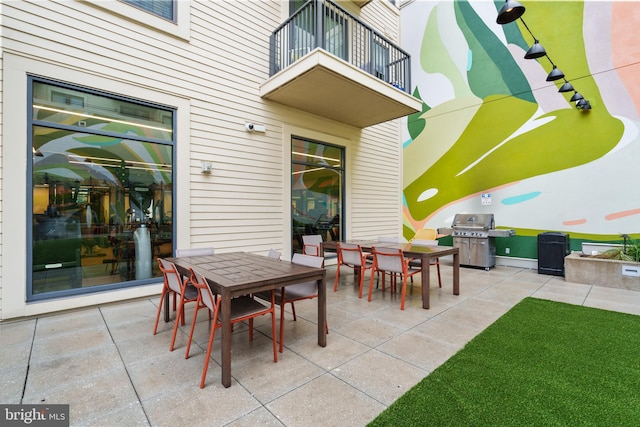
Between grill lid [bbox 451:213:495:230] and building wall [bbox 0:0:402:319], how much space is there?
2.77 metres

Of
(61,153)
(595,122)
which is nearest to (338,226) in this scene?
(61,153)

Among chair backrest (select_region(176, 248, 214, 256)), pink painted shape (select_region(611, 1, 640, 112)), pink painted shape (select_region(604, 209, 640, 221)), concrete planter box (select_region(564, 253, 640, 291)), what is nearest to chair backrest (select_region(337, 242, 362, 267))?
chair backrest (select_region(176, 248, 214, 256))

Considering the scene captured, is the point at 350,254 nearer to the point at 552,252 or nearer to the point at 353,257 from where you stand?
the point at 353,257

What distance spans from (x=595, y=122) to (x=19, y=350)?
9214mm

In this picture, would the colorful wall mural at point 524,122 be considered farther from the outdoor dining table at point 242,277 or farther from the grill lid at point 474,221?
the outdoor dining table at point 242,277

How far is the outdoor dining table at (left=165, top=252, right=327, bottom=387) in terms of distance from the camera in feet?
6.86

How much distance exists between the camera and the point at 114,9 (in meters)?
3.79

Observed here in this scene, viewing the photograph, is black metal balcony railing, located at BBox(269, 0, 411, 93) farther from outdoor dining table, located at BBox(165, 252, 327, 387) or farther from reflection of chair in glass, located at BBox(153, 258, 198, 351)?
reflection of chair in glass, located at BBox(153, 258, 198, 351)

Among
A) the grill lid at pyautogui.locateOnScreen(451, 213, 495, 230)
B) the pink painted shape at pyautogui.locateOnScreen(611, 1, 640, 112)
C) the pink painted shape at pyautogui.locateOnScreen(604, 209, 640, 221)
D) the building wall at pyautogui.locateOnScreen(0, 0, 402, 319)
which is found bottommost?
the grill lid at pyautogui.locateOnScreen(451, 213, 495, 230)

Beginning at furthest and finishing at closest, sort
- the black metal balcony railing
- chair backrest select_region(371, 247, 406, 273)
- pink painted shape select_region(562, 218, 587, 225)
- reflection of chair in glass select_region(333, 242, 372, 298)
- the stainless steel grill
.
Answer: the stainless steel grill → pink painted shape select_region(562, 218, 587, 225) → the black metal balcony railing → reflection of chair in glass select_region(333, 242, 372, 298) → chair backrest select_region(371, 247, 406, 273)

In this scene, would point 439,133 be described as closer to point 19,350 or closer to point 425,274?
point 425,274

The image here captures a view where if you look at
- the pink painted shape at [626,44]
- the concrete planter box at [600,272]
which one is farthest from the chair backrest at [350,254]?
the pink painted shape at [626,44]

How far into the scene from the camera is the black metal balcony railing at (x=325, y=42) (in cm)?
463

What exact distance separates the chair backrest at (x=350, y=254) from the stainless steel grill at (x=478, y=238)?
3.19 meters
